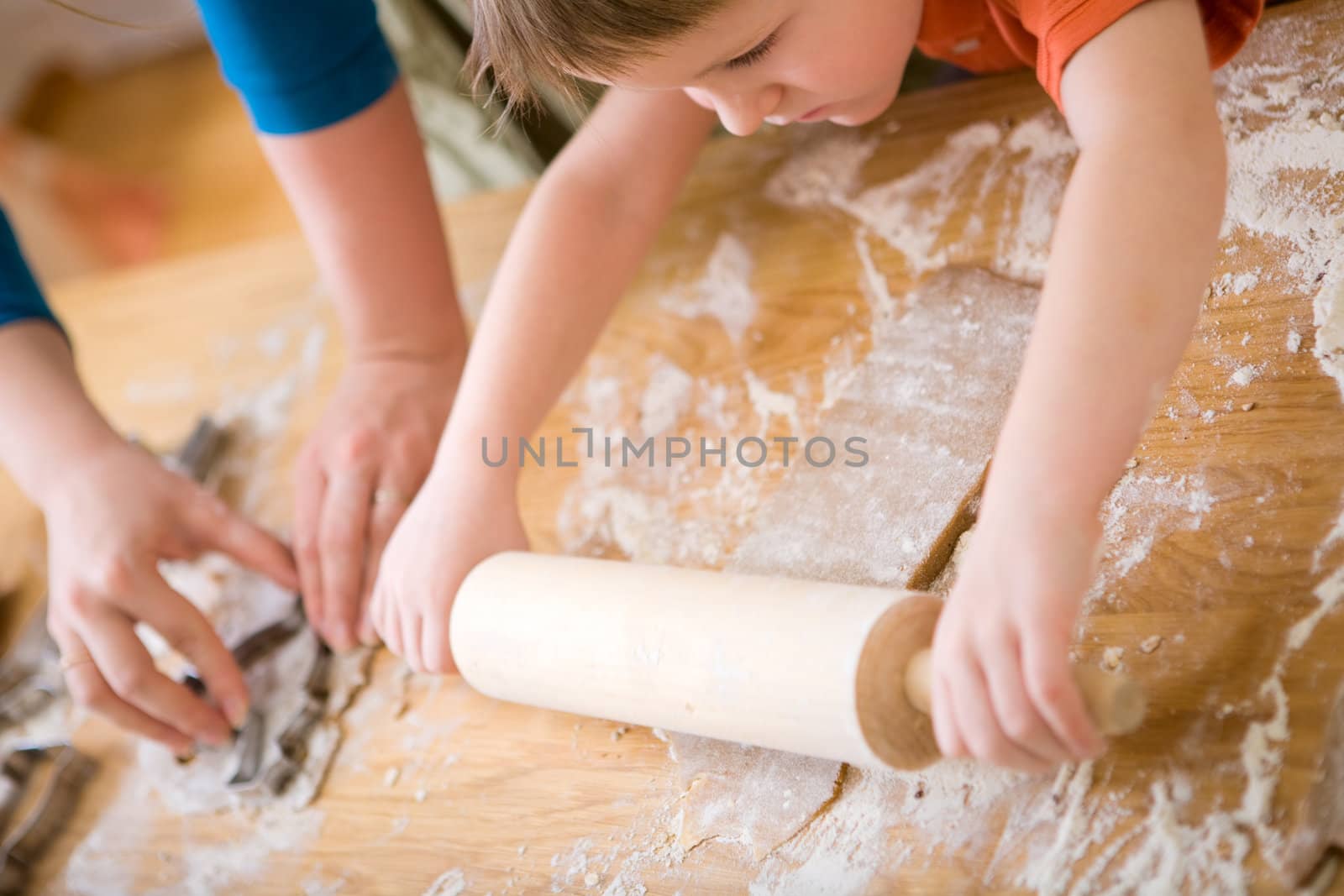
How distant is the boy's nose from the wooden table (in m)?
0.21

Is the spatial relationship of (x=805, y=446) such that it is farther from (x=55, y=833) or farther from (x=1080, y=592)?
(x=55, y=833)

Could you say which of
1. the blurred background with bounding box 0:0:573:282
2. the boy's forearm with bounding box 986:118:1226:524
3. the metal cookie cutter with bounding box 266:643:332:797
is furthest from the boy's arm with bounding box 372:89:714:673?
the blurred background with bounding box 0:0:573:282

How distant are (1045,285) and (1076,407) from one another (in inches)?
3.0

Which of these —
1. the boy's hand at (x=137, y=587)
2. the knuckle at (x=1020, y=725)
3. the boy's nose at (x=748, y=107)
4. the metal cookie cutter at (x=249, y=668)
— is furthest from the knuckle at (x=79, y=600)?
the knuckle at (x=1020, y=725)

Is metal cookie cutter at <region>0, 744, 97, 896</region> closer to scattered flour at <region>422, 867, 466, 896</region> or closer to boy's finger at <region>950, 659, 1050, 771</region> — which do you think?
scattered flour at <region>422, 867, 466, 896</region>

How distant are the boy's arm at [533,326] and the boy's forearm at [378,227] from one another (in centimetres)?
19

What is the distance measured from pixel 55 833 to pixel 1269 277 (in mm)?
1076

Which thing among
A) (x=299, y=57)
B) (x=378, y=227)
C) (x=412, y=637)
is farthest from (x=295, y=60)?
(x=412, y=637)

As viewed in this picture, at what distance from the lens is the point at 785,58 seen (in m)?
0.70

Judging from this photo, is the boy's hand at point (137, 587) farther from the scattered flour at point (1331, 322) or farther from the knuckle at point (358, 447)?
the scattered flour at point (1331, 322)

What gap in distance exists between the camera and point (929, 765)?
2.10 feet

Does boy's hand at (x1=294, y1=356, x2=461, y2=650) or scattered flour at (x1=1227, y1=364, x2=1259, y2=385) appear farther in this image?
boy's hand at (x1=294, y1=356, x2=461, y2=650)

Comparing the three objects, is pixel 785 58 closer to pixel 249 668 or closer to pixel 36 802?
pixel 249 668

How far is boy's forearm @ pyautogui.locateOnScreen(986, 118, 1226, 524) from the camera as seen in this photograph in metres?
0.56
